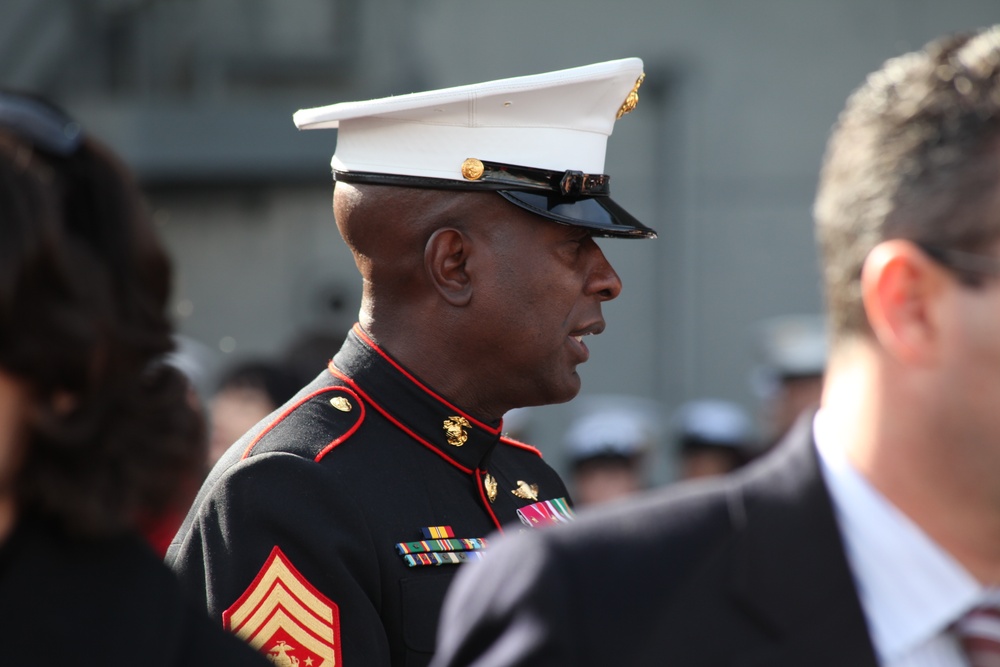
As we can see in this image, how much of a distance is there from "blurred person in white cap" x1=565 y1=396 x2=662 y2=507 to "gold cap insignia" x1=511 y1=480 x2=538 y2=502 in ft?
11.0

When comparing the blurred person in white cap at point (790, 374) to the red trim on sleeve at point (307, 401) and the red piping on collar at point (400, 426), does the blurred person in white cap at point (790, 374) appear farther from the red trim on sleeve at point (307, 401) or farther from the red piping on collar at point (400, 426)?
the red trim on sleeve at point (307, 401)

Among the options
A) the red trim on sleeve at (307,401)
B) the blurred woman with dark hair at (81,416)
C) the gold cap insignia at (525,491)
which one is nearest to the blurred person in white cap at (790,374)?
the gold cap insignia at (525,491)

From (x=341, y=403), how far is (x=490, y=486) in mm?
342

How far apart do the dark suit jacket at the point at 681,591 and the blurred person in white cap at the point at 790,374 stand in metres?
4.32

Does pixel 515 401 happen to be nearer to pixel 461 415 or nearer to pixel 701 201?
pixel 461 415

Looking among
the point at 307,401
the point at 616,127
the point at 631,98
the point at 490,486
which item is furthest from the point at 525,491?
the point at 616,127

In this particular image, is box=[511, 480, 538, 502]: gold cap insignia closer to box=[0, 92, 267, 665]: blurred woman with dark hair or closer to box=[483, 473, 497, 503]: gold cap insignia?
box=[483, 473, 497, 503]: gold cap insignia

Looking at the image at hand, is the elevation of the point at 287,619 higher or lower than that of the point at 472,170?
lower

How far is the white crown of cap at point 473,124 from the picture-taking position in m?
2.69

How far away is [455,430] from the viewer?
2666 millimetres

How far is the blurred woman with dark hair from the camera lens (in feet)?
5.12

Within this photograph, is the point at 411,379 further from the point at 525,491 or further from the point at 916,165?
the point at 916,165

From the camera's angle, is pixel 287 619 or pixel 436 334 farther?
pixel 436 334

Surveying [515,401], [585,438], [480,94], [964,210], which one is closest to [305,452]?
[515,401]
